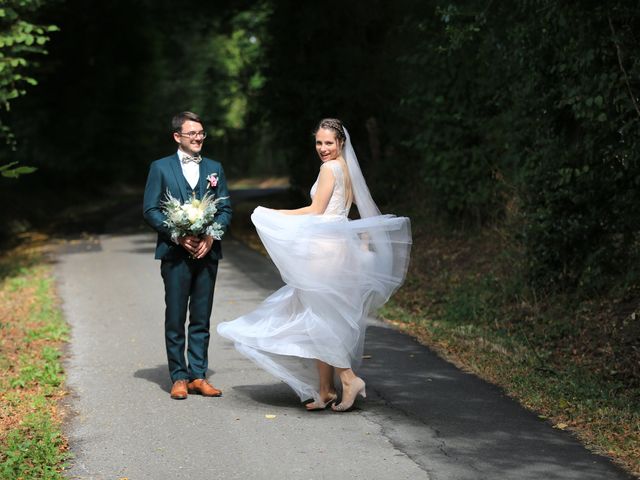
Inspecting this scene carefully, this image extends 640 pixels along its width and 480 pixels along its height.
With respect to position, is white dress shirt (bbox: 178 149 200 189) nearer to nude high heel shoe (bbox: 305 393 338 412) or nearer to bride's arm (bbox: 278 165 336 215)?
bride's arm (bbox: 278 165 336 215)

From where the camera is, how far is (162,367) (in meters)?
10.5

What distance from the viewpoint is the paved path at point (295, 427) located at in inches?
270

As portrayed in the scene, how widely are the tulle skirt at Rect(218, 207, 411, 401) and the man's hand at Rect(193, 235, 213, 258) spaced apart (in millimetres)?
563

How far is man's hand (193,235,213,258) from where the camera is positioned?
8.99m

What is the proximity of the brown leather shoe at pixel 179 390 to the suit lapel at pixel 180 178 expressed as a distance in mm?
1599

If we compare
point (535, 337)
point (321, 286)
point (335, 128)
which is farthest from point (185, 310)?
point (535, 337)

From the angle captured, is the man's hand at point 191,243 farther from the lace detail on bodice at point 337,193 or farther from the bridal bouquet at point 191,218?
the lace detail on bodice at point 337,193

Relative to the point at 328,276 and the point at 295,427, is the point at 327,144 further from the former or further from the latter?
the point at 295,427

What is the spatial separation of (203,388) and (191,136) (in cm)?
220

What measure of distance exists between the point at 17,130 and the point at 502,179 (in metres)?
22.5

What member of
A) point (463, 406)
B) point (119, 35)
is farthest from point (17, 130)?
point (463, 406)

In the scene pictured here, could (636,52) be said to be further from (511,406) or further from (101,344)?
(101,344)

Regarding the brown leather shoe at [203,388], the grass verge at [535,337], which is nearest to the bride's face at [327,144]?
the brown leather shoe at [203,388]

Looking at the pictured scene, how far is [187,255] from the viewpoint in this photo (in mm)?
9188
